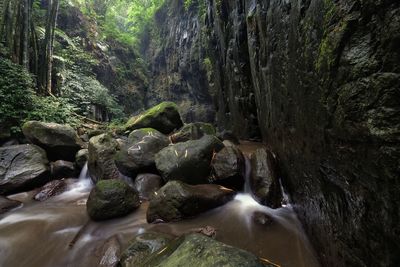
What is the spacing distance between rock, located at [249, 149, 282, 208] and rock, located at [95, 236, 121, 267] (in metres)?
2.48

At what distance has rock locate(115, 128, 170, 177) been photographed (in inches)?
248

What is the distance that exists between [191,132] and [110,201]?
3.93 m

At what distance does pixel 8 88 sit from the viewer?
8234 mm

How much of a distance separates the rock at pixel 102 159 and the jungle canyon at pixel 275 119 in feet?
0.13

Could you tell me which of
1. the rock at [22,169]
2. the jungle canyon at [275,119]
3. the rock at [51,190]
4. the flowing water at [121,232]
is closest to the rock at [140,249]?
the jungle canyon at [275,119]

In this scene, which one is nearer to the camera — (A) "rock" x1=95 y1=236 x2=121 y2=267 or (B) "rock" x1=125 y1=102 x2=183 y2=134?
(A) "rock" x1=95 y1=236 x2=121 y2=267

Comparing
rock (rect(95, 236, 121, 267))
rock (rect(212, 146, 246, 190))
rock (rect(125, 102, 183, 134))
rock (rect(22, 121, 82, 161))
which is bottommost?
rock (rect(95, 236, 121, 267))

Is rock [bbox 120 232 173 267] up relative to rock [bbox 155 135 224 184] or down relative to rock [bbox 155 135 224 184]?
down

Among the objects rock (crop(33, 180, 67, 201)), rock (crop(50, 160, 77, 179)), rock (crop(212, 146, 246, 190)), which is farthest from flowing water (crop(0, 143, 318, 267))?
rock (crop(50, 160, 77, 179))

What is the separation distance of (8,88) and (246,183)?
8092 mm

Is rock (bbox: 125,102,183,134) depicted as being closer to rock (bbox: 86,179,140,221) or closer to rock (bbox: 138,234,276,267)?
rock (bbox: 86,179,140,221)

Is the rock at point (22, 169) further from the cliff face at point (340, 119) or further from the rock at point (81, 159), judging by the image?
the cliff face at point (340, 119)

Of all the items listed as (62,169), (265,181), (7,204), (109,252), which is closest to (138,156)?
(62,169)

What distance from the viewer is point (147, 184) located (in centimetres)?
588
